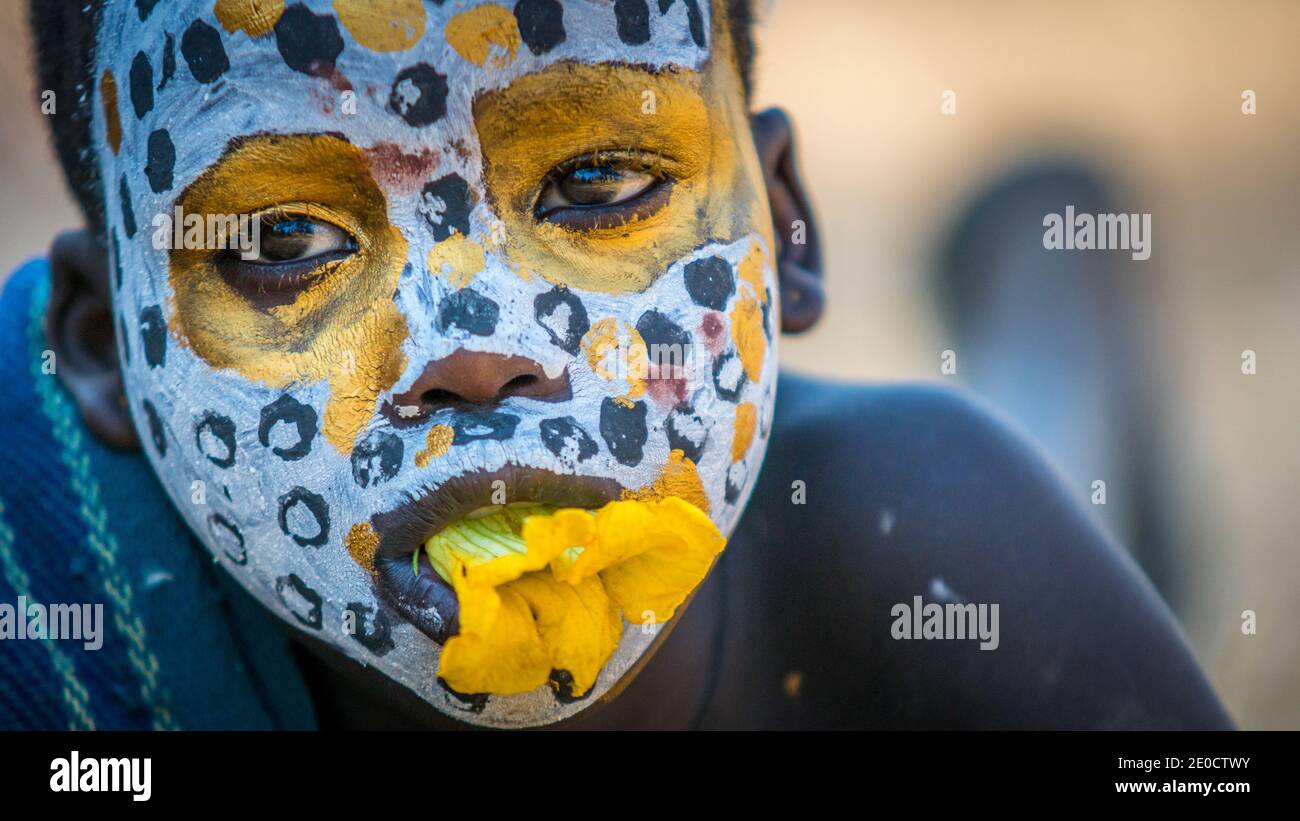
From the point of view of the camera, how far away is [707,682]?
5.52ft

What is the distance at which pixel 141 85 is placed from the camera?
1272 mm

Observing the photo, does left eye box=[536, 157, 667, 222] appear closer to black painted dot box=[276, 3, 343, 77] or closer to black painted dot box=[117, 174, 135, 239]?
black painted dot box=[276, 3, 343, 77]

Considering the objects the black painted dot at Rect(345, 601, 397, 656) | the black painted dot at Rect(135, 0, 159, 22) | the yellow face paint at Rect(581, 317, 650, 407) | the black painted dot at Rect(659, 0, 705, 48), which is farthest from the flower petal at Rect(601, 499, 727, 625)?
the black painted dot at Rect(135, 0, 159, 22)

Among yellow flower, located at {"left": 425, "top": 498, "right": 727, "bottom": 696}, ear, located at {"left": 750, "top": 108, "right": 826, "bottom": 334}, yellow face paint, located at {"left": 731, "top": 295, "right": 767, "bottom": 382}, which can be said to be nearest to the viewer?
yellow flower, located at {"left": 425, "top": 498, "right": 727, "bottom": 696}

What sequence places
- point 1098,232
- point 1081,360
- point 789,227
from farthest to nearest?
point 1098,232 → point 1081,360 → point 789,227

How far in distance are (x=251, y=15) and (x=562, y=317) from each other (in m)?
0.40

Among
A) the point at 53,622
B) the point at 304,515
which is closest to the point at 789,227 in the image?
the point at 304,515

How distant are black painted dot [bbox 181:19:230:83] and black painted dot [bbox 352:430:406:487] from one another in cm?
37

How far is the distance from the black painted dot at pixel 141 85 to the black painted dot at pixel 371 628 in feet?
1.72

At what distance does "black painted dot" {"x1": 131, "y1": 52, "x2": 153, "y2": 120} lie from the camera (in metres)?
1.26

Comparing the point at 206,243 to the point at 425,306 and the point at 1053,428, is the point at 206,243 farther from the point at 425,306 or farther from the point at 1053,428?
the point at 1053,428

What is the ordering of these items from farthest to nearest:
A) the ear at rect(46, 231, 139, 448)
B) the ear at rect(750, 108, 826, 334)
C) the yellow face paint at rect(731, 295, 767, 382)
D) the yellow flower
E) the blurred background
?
the blurred background < the ear at rect(750, 108, 826, 334) < the ear at rect(46, 231, 139, 448) < the yellow face paint at rect(731, 295, 767, 382) < the yellow flower

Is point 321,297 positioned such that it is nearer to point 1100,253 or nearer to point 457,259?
point 457,259
